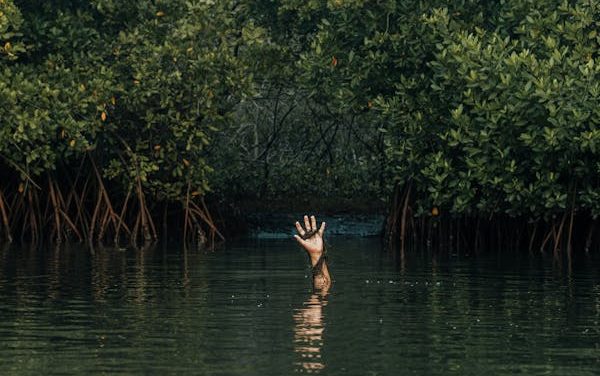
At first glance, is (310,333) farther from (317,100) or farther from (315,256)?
(317,100)

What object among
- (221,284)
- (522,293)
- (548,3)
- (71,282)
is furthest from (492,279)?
(548,3)

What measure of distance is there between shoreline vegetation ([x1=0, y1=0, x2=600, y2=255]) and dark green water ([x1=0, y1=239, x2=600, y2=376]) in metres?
2.67

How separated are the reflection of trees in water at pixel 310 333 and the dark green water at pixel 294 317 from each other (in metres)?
0.02

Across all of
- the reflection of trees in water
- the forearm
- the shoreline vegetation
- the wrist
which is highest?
the shoreline vegetation

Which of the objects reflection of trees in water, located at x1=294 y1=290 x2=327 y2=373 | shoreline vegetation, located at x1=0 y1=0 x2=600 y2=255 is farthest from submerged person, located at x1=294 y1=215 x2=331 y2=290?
shoreline vegetation, located at x1=0 y1=0 x2=600 y2=255

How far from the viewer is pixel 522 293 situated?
2033cm

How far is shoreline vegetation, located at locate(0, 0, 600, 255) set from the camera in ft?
93.1

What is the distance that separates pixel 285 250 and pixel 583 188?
5.73m

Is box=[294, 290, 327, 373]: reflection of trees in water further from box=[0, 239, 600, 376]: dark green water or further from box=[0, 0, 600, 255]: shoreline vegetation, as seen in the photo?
box=[0, 0, 600, 255]: shoreline vegetation

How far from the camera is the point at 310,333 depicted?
15453 mm

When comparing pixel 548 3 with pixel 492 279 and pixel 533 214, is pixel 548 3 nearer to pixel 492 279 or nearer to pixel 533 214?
pixel 533 214

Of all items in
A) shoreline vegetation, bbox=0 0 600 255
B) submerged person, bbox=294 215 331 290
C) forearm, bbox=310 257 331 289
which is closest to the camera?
submerged person, bbox=294 215 331 290

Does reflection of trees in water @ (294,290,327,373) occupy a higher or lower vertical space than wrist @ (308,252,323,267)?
lower

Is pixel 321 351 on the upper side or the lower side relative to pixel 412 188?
lower
